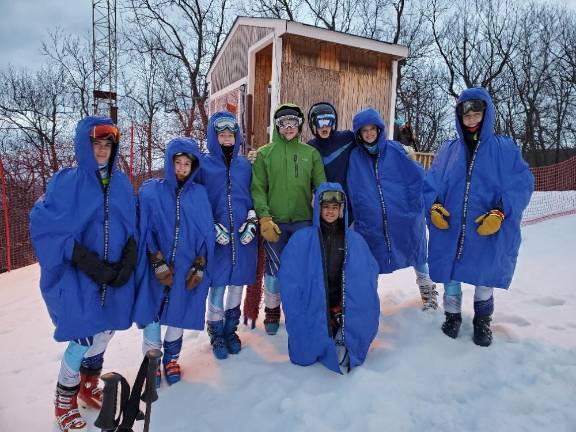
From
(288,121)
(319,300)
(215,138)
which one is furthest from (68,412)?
(288,121)

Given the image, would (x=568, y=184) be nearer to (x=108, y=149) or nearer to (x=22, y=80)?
(x=108, y=149)

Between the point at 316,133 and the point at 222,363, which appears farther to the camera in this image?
the point at 316,133

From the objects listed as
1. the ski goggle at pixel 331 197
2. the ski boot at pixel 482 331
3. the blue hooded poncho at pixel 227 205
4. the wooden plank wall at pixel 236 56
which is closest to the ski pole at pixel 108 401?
the blue hooded poncho at pixel 227 205

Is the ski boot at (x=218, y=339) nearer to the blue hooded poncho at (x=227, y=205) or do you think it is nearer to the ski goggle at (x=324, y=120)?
the blue hooded poncho at (x=227, y=205)

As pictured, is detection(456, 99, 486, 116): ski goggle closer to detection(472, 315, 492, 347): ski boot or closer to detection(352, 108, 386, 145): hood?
detection(352, 108, 386, 145): hood

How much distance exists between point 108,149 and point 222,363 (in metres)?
1.93

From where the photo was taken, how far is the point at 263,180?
3.57 m

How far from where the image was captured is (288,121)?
354 cm

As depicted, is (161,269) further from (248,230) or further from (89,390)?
(89,390)

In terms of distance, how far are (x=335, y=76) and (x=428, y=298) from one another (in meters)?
6.29

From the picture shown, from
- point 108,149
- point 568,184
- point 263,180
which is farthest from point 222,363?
point 568,184

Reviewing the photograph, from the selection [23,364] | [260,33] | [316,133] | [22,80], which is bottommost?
[23,364]

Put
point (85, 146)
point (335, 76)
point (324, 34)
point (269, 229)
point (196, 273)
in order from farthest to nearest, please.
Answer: point (335, 76) → point (324, 34) → point (269, 229) → point (196, 273) → point (85, 146)

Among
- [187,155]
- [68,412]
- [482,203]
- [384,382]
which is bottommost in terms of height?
[68,412]
